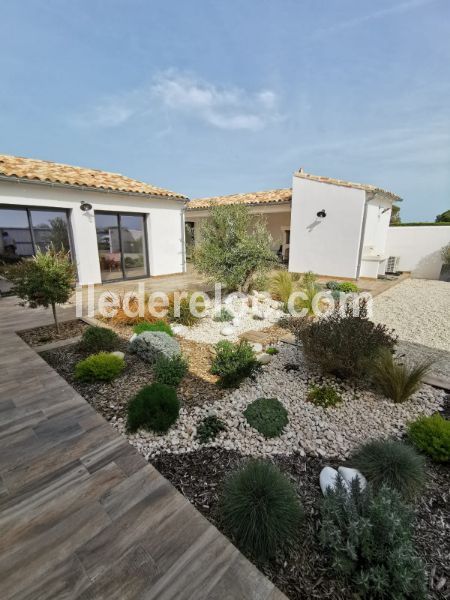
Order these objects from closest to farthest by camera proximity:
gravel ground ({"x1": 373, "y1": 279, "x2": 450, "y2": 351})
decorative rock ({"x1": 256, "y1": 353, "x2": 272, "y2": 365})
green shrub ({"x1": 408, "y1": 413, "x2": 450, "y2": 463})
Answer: green shrub ({"x1": 408, "y1": 413, "x2": 450, "y2": 463}) < decorative rock ({"x1": 256, "y1": 353, "x2": 272, "y2": 365}) < gravel ground ({"x1": 373, "y1": 279, "x2": 450, "y2": 351})

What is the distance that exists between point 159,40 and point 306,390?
27.5 feet

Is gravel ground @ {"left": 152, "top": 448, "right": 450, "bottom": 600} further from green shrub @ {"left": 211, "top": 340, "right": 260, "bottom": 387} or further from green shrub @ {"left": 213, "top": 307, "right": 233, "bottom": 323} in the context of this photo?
green shrub @ {"left": 213, "top": 307, "right": 233, "bottom": 323}

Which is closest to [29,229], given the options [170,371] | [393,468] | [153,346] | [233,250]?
[233,250]

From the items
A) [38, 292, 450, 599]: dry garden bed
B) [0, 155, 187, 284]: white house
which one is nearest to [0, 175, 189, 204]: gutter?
[0, 155, 187, 284]: white house

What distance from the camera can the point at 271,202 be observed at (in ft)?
40.5

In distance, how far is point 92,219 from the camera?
9125 millimetres

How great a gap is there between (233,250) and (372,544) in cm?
620

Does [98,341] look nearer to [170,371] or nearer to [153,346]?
[153,346]

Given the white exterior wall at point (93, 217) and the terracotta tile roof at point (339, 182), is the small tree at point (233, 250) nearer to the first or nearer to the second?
the white exterior wall at point (93, 217)

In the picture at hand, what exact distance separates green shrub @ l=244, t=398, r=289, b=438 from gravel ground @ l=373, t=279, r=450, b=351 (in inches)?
149

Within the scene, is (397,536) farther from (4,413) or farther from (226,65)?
(226,65)

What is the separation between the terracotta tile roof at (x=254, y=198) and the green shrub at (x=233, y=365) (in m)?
8.25

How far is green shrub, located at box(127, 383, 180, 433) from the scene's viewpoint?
8.36 feet

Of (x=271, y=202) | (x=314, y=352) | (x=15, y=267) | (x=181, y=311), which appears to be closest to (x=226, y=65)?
(x=271, y=202)
